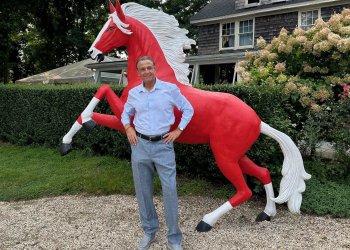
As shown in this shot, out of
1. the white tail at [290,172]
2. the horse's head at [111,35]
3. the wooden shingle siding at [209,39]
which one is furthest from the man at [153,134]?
the wooden shingle siding at [209,39]

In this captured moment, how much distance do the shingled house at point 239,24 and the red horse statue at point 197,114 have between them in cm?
1157

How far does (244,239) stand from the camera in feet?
13.2

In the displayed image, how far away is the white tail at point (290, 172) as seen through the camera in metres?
4.36

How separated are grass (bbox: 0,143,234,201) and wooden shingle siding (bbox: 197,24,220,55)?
13535 mm

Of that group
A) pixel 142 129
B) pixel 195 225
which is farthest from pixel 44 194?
pixel 142 129

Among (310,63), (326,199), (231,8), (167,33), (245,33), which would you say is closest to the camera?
(167,33)

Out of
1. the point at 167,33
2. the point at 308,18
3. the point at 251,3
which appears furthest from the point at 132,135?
the point at 251,3

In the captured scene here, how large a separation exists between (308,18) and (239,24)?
3.78 meters

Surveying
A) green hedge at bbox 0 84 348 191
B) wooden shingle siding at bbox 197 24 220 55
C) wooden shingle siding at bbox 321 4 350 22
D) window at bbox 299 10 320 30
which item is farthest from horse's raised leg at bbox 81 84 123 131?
wooden shingle siding at bbox 197 24 220 55

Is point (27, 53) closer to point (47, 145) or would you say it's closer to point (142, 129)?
point (47, 145)

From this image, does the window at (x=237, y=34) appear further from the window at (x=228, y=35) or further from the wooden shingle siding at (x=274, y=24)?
the wooden shingle siding at (x=274, y=24)

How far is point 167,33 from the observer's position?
4.48 meters

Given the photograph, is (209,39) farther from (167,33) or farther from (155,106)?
(155,106)

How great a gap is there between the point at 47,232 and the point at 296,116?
14.7ft
